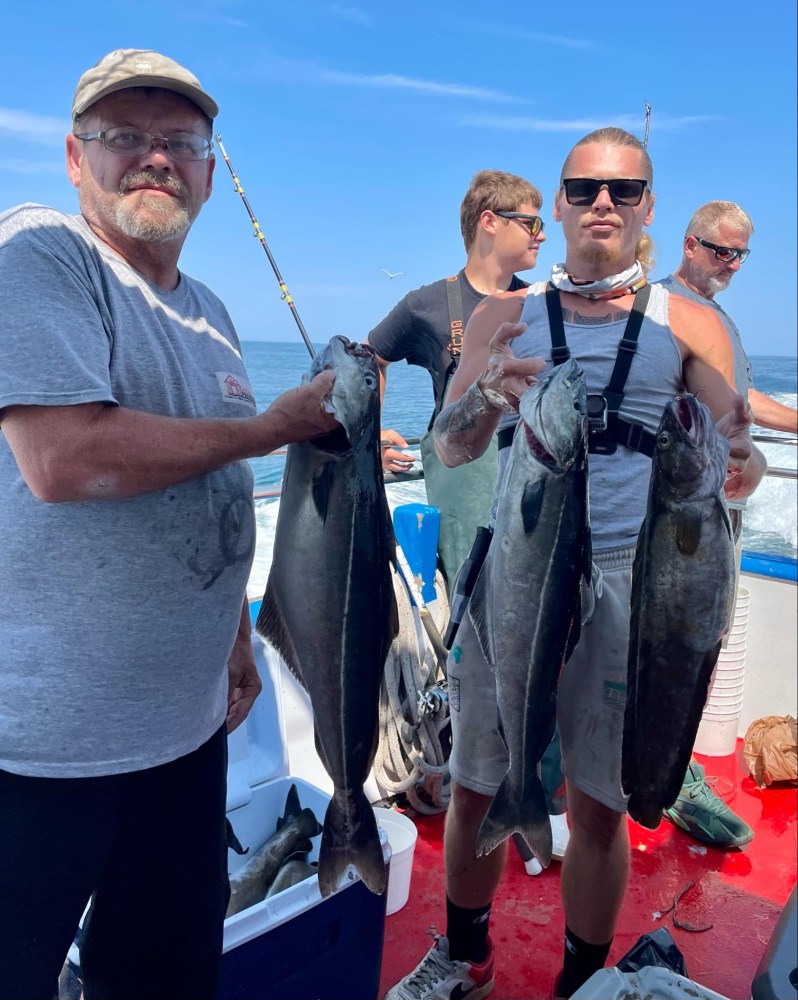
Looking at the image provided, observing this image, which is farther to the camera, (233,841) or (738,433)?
(233,841)

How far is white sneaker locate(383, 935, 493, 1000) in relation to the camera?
2748mm

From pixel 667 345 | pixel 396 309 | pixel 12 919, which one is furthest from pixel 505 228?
pixel 12 919

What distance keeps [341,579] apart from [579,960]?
1702mm

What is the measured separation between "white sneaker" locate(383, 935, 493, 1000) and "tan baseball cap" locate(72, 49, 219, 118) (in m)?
2.95

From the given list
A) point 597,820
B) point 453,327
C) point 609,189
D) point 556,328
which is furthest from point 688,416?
point 453,327

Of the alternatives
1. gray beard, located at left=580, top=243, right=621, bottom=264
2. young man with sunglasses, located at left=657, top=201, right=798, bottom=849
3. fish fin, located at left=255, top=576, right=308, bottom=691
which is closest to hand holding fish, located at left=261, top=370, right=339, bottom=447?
fish fin, located at left=255, top=576, right=308, bottom=691

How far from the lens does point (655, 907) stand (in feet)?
11.3

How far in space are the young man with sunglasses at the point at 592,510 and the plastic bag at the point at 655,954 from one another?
241mm

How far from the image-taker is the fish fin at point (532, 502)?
2.16m

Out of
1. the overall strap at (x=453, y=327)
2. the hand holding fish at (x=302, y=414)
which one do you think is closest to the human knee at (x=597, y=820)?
the hand holding fish at (x=302, y=414)

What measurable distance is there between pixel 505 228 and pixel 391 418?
9809 mm

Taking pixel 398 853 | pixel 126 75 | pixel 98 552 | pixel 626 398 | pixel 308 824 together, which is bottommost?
pixel 398 853

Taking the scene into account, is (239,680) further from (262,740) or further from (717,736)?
(717,736)

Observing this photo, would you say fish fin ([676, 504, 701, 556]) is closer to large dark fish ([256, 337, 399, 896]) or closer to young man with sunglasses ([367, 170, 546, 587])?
large dark fish ([256, 337, 399, 896])
